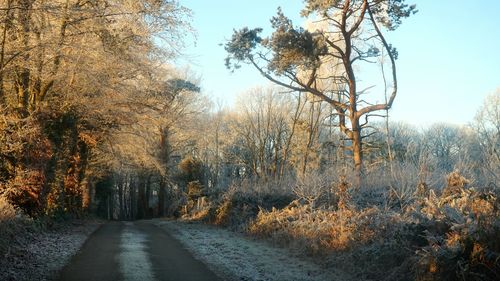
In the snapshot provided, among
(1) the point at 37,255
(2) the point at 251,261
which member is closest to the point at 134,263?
(1) the point at 37,255

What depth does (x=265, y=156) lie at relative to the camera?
166ft

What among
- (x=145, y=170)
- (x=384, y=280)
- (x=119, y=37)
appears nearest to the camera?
(x=384, y=280)

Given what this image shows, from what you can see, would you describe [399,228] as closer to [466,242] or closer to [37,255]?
[466,242]

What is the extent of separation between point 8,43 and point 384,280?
13377 mm

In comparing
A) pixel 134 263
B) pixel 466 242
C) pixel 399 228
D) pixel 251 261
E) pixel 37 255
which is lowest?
pixel 251 261

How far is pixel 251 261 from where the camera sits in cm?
1253

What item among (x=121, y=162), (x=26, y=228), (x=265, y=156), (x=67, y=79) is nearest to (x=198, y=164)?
(x=121, y=162)

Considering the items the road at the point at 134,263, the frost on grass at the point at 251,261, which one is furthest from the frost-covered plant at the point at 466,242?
the road at the point at 134,263

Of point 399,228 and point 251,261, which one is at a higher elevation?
point 399,228

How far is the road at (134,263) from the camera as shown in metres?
9.95

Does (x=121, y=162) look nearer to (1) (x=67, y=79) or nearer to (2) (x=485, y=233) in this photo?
(1) (x=67, y=79)

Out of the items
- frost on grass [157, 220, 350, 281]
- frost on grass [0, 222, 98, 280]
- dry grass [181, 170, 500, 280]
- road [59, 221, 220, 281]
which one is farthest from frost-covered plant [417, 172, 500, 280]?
frost on grass [0, 222, 98, 280]

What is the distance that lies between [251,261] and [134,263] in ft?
9.75

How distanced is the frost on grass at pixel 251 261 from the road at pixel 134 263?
17.8 inches
